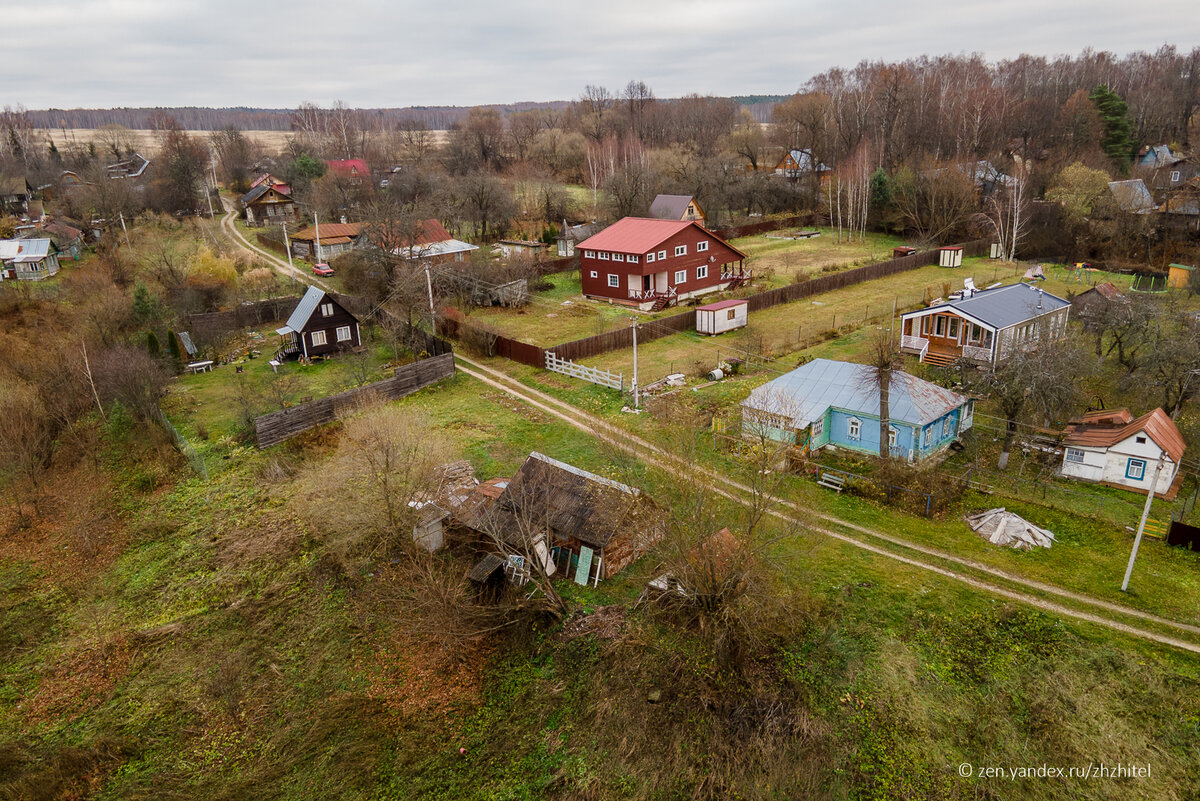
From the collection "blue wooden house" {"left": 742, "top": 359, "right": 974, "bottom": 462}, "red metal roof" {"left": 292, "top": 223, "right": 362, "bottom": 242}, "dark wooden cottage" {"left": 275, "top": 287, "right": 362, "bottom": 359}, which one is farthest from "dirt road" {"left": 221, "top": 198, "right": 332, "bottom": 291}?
"blue wooden house" {"left": 742, "top": 359, "right": 974, "bottom": 462}

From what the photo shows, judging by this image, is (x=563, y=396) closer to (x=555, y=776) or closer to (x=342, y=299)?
(x=555, y=776)

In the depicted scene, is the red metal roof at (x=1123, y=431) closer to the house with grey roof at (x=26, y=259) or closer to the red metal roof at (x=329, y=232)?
the red metal roof at (x=329, y=232)

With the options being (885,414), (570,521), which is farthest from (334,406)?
(885,414)

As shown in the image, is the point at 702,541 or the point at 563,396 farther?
the point at 563,396

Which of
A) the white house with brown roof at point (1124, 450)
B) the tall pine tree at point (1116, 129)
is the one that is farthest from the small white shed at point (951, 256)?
the white house with brown roof at point (1124, 450)

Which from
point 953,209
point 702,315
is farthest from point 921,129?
point 702,315

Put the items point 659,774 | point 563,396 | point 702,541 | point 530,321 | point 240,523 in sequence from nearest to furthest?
point 659,774 < point 702,541 < point 240,523 < point 563,396 < point 530,321

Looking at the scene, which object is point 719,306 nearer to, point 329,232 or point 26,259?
point 329,232
